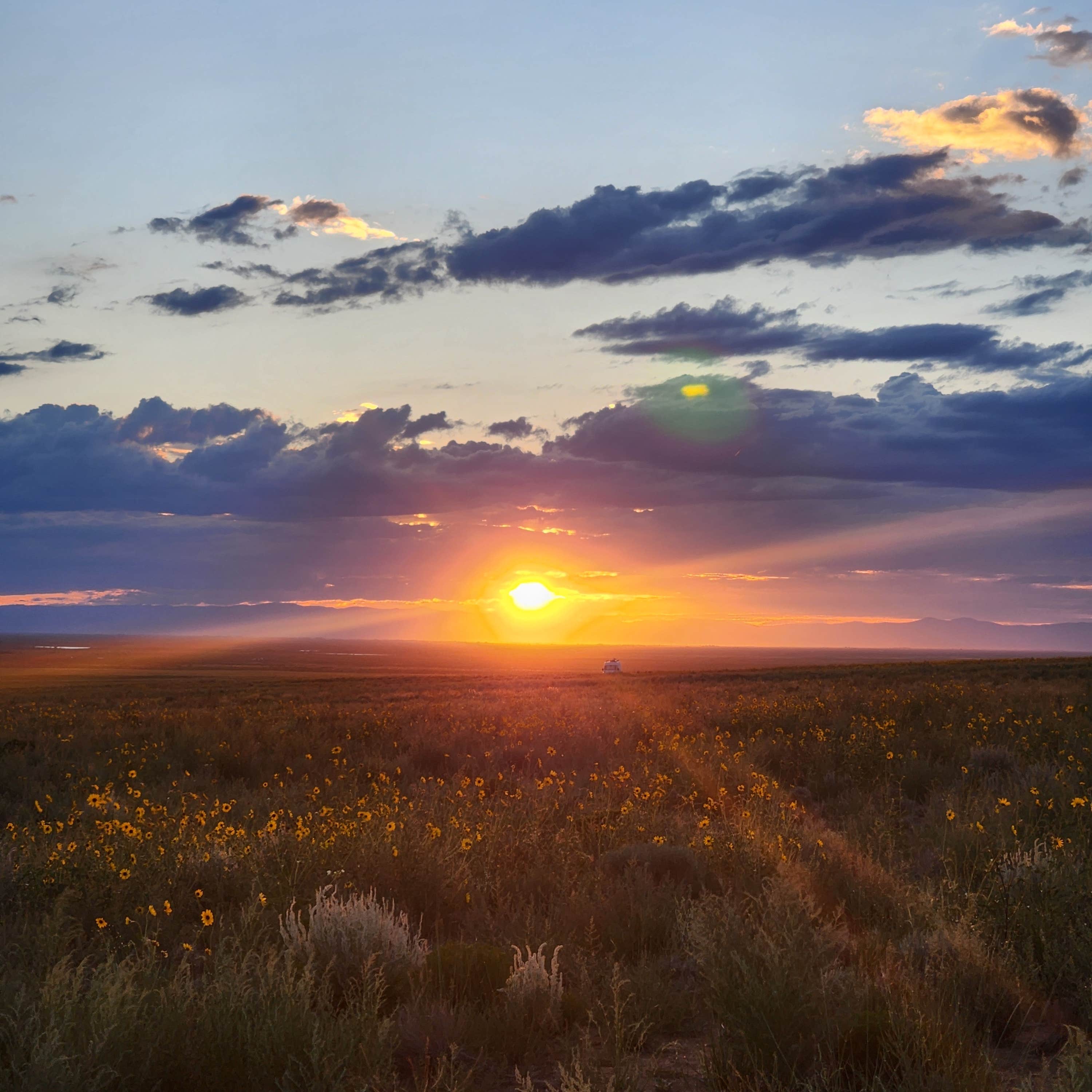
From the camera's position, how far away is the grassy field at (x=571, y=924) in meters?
3.99

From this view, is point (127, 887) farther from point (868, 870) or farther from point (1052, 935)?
point (1052, 935)

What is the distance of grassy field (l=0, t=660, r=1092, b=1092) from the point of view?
399 cm

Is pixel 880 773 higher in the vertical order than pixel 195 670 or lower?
higher

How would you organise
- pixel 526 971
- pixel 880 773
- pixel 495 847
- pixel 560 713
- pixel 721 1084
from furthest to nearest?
1. pixel 560 713
2. pixel 880 773
3. pixel 495 847
4. pixel 526 971
5. pixel 721 1084

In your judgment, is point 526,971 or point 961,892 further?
point 961,892

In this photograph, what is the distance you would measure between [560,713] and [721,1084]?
15930 millimetres

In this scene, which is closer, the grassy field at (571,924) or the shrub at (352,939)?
the grassy field at (571,924)

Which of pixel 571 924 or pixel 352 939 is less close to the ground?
pixel 352 939

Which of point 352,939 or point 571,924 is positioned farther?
point 571,924

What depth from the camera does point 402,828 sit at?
26.0 feet

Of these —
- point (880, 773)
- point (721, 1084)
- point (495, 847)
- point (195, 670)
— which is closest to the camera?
point (721, 1084)

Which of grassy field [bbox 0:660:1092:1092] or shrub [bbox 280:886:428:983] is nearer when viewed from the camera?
grassy field [bbox 0:660:1092:1092]

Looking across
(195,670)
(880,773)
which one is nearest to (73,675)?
(195,670)

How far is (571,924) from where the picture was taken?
6277 mm
